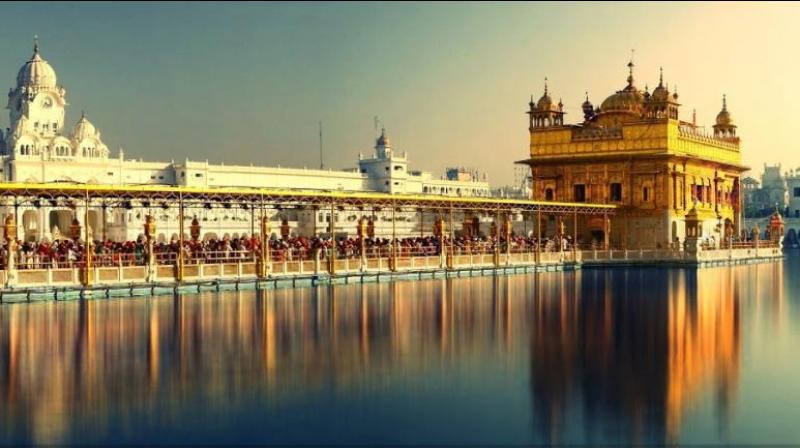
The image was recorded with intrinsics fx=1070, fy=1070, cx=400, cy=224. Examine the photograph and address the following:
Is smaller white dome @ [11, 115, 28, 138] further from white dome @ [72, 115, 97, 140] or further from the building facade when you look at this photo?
the building facade

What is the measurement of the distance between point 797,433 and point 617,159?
56.2 metres

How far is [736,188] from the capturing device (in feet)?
276

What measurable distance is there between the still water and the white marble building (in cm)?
7170

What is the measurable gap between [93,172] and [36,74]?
746 inches

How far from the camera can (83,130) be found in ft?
404

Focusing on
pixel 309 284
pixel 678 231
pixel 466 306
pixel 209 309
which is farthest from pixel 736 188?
pixel 209 309

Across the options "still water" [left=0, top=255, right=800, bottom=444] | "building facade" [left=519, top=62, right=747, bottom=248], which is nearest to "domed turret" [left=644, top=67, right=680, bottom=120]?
"building facade" [left=519, top=62, right=747, bottom=248]

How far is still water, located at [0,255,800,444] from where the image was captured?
15391 millimetres

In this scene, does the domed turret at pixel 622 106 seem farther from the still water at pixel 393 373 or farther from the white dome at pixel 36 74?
the white dome at pixel 36 74

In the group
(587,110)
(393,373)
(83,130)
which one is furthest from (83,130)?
(393,373)

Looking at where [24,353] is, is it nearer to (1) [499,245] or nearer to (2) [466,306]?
(2) [466,306]

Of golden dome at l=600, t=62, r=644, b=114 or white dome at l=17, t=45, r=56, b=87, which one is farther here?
white dome at l=17, t=45, r=56, b=87

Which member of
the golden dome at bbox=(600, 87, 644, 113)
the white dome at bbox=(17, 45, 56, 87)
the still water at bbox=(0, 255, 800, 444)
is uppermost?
the white dome at bbox=(17, 45, 56, 87)

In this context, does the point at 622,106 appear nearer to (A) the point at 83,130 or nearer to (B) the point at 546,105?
(B) the point at 546,105
